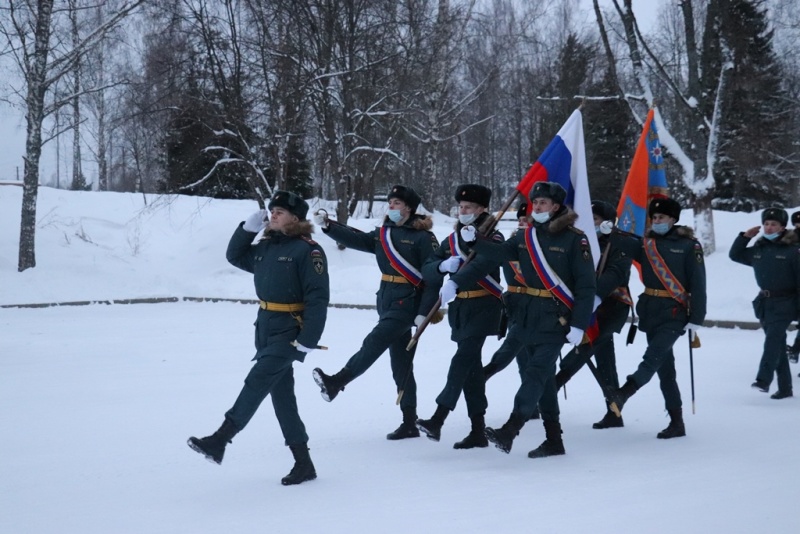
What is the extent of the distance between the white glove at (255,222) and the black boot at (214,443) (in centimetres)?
140

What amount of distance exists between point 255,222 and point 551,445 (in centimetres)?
286

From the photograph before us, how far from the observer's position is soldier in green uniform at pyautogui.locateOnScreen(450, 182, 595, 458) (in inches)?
253

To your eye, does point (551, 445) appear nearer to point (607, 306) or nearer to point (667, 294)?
point (607, 306)

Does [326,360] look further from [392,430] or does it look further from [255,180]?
[255,180]

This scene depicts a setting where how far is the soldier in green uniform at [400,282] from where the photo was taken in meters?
7.06

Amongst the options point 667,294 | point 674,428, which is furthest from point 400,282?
point 674,428

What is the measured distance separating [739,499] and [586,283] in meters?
1.87

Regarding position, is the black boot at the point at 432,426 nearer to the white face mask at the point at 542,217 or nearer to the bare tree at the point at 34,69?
the white face mask at the point at 542,217

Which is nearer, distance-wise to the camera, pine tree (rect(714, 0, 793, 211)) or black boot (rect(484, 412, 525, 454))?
black boot (rect(484, 412, 525, 454))

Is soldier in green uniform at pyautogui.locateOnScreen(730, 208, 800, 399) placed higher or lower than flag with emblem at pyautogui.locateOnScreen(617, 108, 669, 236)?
lower

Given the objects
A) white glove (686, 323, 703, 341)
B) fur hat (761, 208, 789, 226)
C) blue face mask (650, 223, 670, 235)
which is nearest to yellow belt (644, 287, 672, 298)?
white glove (686, 323, 703, 341)

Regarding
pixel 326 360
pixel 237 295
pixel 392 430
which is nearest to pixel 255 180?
pixel 237 295

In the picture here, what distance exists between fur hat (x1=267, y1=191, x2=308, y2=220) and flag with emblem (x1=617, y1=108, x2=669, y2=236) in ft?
12.3

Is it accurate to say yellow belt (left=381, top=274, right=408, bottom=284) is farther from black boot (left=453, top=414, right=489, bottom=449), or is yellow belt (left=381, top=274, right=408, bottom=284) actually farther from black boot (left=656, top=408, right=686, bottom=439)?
black boot (left=656, top=408, right=686, bottom=439)
